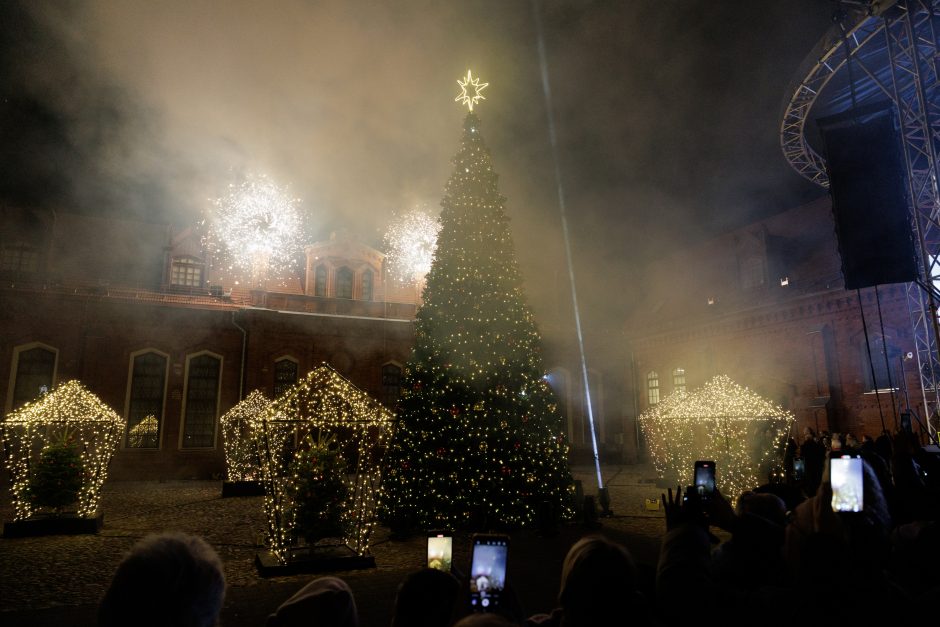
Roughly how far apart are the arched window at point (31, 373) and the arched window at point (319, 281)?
10455mm

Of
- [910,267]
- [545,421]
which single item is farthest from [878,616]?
[545,421]

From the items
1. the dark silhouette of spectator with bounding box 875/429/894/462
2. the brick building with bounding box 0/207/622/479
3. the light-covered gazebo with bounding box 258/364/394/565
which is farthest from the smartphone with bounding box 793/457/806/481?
the brick building with bounding box 0/207/622/479

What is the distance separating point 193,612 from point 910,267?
10.3 m

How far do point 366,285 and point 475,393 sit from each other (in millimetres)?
17374

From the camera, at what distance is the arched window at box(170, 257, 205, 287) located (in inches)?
953

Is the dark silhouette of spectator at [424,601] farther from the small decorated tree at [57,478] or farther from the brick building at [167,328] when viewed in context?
the brick building at [167,328]

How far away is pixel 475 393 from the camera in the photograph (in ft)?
36.5

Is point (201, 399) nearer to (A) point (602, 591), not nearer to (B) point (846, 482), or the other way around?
(B) point (846, 482)

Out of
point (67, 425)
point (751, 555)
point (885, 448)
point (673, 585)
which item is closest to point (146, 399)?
point (67, 425)

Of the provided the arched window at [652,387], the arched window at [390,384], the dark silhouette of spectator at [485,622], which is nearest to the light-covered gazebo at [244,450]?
the arched window at [390,384]

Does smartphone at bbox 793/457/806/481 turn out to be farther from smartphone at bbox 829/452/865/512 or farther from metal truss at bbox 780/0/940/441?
smartphone at bbox 829/452/865/512

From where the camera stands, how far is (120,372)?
21141 millimetres

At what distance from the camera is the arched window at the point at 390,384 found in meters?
25.7

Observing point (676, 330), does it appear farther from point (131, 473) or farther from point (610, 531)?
point (131, 473)
